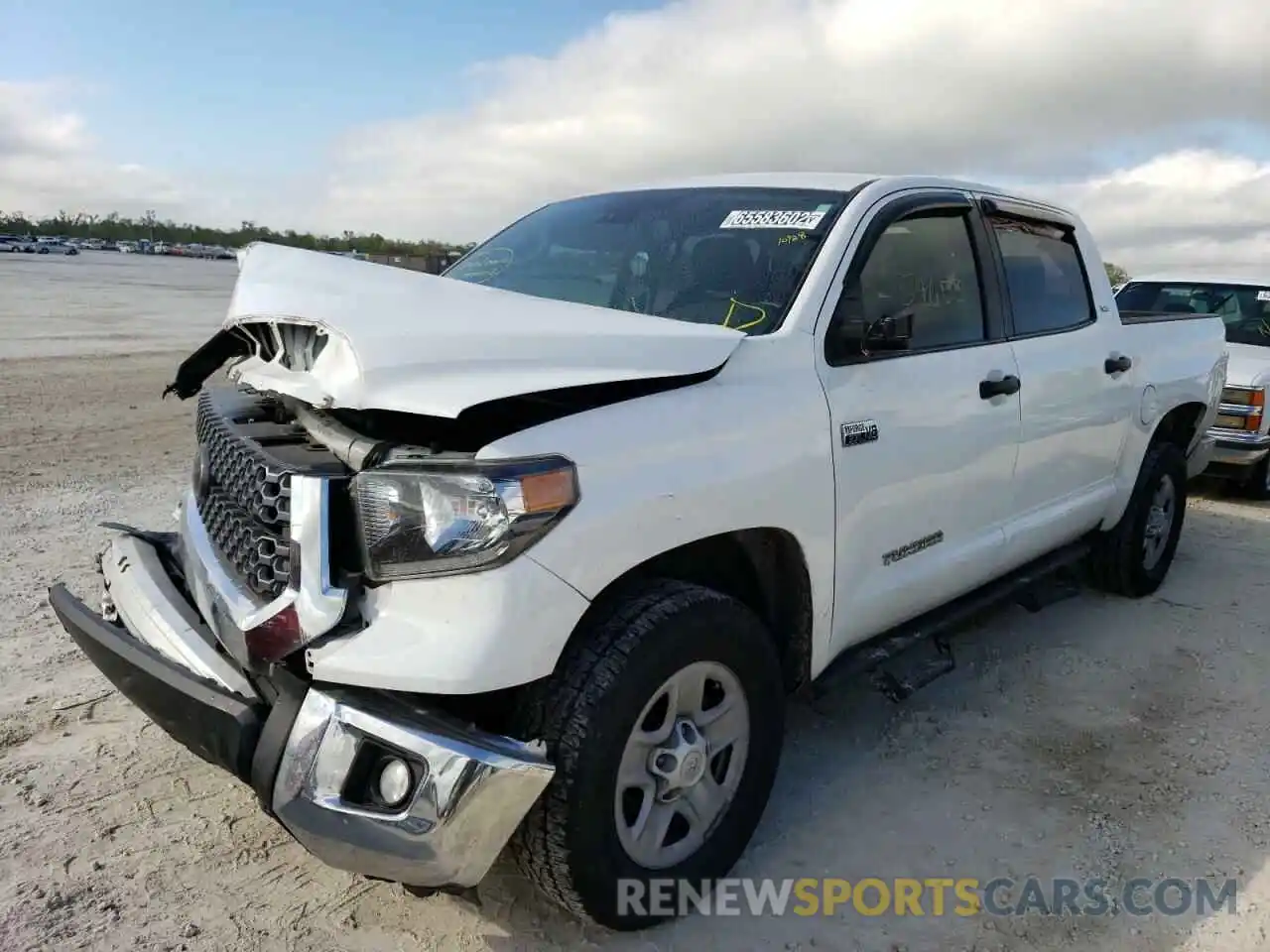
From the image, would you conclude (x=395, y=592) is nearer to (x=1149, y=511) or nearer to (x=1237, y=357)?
(x=1149, y=511)

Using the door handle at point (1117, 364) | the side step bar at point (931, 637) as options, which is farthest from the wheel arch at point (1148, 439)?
the side step bar at point (931, 637)

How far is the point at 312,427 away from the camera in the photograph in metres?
2.52

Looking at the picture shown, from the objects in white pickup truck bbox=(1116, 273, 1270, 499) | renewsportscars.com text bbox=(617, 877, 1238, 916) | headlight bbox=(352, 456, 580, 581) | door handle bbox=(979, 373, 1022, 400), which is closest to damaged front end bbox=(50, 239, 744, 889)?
headlight bbox=(352, 456, 580, 581)

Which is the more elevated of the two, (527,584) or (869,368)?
(869,368)

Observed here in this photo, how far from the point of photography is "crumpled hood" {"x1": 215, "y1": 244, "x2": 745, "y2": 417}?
7.24ft

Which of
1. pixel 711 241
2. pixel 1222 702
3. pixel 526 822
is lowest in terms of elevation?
pixel 1222 702

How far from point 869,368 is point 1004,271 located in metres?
1.27

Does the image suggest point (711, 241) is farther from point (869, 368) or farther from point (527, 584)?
point (527, 584)

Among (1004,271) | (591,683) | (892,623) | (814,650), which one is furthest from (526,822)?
(1004,271)

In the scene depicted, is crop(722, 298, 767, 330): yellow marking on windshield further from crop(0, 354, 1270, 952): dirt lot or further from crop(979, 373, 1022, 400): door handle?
crop(0, 354, 1270, 952): dirt lot

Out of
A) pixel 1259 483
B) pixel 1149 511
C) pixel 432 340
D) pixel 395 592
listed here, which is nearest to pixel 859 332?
pixel 432 340

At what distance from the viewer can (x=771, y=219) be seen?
3.34 meters

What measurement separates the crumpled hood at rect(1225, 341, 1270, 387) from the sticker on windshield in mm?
5491

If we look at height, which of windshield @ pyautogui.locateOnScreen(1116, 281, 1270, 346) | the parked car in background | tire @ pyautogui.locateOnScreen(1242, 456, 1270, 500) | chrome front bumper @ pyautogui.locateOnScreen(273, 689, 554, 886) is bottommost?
tire @ pyautogui.locateOnScreen(1242, 456, 1270, 500)
